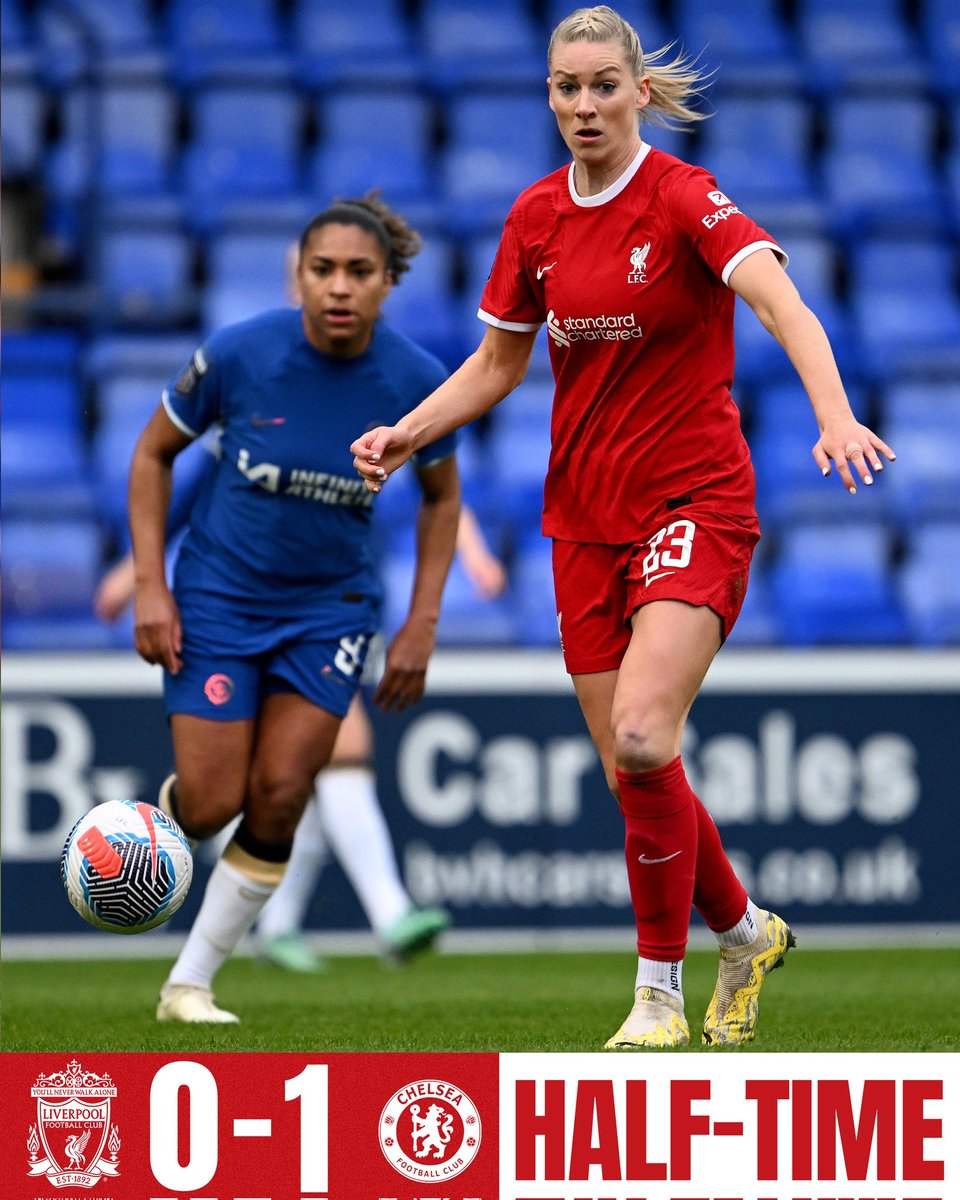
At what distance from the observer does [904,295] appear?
1148 centimetres

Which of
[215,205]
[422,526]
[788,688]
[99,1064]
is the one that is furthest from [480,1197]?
[215,205]

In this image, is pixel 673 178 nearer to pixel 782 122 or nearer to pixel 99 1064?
pixel 99 1064

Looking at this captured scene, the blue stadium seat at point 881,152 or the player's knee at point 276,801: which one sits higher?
the blue stadium seat at point 881,152

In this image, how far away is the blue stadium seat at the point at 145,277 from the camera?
1070cm

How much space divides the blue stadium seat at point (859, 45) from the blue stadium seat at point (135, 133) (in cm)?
387

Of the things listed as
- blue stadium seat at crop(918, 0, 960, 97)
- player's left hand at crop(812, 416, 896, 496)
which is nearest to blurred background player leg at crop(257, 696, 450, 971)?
player's left hand at crop(812, 416, 896, 496)

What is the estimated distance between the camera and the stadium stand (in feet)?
32.0

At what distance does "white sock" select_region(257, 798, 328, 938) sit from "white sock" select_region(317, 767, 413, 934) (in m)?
0.15

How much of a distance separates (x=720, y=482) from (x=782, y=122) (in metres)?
8.17

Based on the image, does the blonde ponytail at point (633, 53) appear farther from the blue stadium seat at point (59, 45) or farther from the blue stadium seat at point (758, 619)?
the blue stadium seat at point (59, 45)

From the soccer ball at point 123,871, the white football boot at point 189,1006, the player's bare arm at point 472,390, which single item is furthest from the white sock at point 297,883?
the player's bare arm at point 472,390

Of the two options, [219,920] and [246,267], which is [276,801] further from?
[246,267]

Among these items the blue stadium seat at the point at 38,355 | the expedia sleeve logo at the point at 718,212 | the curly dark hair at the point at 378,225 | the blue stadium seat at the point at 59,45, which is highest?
the blue stadium seat at the point at 59,45

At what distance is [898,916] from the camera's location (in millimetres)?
8562
